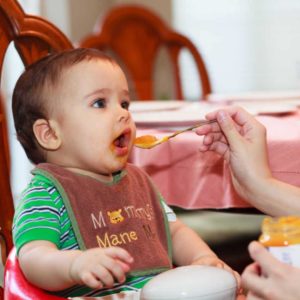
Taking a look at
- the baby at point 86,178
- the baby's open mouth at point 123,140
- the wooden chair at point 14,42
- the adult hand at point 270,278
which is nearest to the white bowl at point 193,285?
the adult hand at point 270,278

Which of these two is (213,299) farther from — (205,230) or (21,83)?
(205,230)

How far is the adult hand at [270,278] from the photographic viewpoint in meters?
0.69

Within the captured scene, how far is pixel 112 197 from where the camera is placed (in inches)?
40.2

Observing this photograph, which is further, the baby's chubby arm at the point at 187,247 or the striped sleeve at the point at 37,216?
the baby's chubby arm at the point at 187,247

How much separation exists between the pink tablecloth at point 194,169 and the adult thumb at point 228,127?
85 mm

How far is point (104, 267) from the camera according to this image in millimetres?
761

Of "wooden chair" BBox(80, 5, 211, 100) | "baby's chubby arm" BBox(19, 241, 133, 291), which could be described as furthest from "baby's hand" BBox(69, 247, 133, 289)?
"wooden chair" BBox(80, 5, 211, 100)

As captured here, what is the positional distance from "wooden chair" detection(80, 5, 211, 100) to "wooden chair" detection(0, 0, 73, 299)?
1.34 m

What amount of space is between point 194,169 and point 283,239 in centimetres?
53

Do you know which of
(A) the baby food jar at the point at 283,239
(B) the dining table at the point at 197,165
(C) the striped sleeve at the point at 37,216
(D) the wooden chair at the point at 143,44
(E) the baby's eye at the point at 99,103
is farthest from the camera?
(D) the wooden chair at the point at 143,44

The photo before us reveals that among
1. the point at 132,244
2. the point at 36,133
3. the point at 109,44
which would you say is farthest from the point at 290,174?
the point at 109,44

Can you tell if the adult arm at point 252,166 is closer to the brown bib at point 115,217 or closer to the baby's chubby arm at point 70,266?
the brown bib at point 115,217

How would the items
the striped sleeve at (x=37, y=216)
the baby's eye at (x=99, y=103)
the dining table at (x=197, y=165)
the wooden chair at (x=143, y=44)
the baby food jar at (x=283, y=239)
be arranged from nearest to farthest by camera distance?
the baby food jar at (x=283, y=239), the striped sleeve at (x=37, y=216), the baby's eye at (x=99, y=103), the dining table at (x=197, y=165), the wooden chair at (x=143, y=44)

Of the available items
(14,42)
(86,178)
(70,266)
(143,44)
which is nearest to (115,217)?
(86,178)
